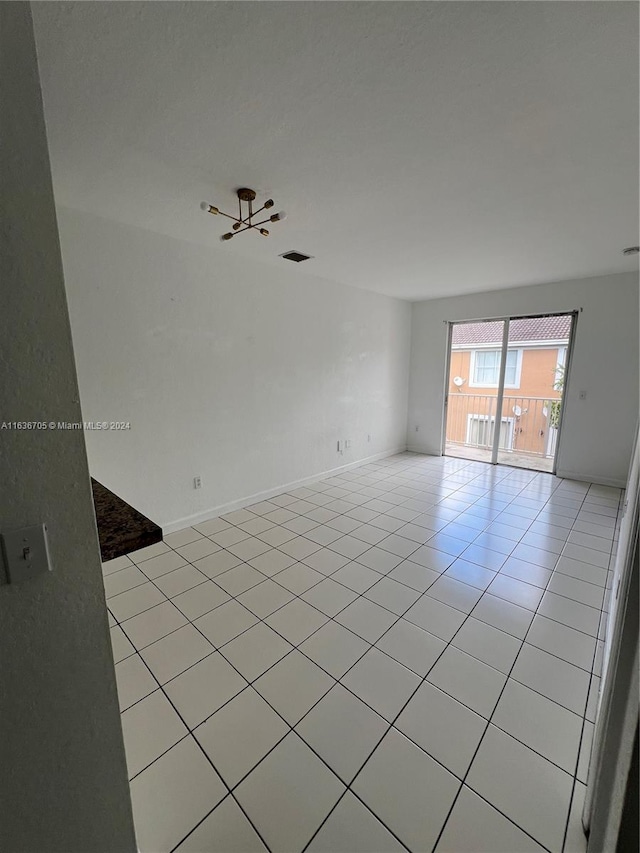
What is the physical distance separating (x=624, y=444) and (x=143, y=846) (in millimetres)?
5340

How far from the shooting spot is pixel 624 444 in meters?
4.18

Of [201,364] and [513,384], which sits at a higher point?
[201,364]

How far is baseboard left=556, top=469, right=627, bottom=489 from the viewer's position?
4.31 metres

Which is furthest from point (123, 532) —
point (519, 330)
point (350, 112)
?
point (519, 330)

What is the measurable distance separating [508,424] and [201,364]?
17.7ft

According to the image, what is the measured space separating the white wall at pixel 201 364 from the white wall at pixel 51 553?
2.18 metres

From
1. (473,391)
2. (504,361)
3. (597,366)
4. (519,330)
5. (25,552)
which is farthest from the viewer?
(473,391)

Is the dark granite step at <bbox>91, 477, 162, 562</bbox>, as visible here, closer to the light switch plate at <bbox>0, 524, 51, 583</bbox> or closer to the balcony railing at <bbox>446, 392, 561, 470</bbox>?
the light switch plate at <bbox>0, 524, 51, 583</bbox>

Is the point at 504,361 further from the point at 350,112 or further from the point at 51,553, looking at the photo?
the point at 51,553

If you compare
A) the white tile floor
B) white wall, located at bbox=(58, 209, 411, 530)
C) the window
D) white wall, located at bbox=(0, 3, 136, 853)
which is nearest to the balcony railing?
the window

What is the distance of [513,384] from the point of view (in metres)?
6.37

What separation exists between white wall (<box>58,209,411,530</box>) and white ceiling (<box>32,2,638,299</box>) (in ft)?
1.17

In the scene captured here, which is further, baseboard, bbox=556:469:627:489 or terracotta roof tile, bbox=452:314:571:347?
terracotta roof tile, bbox=452:314:571:347

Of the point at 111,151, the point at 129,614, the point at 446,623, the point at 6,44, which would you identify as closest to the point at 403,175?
the point at 111,151
